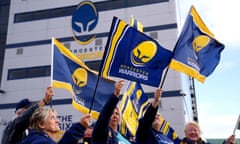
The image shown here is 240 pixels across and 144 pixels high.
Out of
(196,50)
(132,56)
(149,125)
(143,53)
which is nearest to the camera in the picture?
(149,125)

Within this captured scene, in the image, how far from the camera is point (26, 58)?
17.1 meters

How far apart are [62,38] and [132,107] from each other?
412 inches

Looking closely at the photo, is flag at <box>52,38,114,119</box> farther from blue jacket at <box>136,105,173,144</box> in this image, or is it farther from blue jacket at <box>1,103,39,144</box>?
blue jacket at <box>1,103,39,144</box>

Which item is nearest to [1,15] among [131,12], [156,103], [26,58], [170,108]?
[26,58]

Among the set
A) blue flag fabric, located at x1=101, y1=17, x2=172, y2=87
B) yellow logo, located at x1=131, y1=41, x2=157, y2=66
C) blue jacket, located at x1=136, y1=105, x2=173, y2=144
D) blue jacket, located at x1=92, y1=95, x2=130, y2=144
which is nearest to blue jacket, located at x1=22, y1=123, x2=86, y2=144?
blue jacket, located at x1=92, y1=95, x2=130, y2=144

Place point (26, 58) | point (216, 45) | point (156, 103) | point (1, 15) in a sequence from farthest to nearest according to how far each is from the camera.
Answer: point (1, 15) < point (26, 58) < point (216, 45) < point (156, 103)

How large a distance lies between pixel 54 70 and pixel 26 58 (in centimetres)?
1270

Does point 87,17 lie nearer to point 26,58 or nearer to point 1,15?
point 26,58

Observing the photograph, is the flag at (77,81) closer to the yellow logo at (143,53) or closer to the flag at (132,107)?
the yellow logo at (143,53)

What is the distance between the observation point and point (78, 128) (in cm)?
317

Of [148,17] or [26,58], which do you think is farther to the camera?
[26,58]

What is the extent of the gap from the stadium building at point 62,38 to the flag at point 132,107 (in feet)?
19.0

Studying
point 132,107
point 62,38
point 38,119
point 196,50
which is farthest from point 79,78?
point 62,38

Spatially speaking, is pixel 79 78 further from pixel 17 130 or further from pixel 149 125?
pixel 17 130
